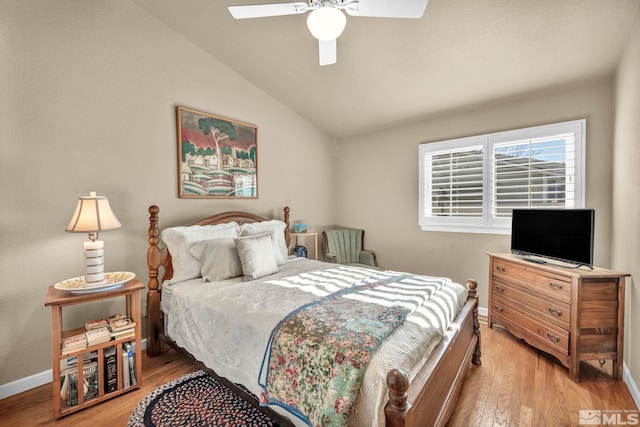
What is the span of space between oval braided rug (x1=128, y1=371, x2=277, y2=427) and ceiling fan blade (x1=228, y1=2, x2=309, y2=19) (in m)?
2.47

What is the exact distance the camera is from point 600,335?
2182mm

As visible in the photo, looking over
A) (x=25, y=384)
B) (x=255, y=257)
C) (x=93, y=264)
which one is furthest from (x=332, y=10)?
(x=25, y=384)

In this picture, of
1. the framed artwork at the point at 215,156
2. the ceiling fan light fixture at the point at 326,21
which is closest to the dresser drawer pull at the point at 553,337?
the ceiling fan light fixture at the point at 326,21

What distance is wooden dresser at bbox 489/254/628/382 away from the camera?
2158 mm

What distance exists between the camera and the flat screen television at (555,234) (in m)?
2.28

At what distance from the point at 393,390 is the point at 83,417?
6.64ft

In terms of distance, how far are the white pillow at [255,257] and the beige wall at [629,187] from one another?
2.68 meters

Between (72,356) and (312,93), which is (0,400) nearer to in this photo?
(72,356)

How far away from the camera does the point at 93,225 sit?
6.41ft

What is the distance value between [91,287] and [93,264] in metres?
0.17

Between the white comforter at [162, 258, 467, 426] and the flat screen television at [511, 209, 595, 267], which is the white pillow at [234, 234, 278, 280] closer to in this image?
the white comforter at [162, 258, 467, 426]

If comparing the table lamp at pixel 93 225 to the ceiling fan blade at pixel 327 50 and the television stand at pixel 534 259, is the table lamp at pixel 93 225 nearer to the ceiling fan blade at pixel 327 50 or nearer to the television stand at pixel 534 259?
the ceiling fan blade at pixel 327 50

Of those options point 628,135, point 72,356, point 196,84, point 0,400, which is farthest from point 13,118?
point 628,135

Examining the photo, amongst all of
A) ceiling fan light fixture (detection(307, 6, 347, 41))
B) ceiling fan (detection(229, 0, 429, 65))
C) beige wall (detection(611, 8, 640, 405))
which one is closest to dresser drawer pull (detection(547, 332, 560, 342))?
beige wall (detection(611, 8, 640, 405))
